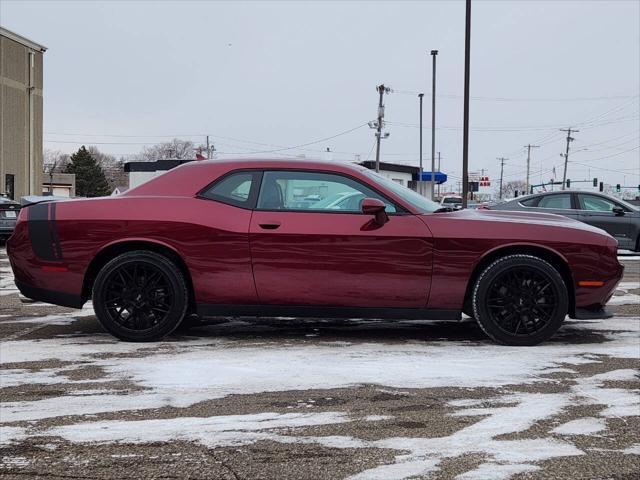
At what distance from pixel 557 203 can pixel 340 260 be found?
10363 millimetres

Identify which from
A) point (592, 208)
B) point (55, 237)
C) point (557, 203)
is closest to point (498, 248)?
point (55, 237)

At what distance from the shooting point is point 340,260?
516 centimetres

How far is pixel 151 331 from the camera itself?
17.2 ft

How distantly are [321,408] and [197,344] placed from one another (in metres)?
1.88

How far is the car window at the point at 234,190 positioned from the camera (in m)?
5.34

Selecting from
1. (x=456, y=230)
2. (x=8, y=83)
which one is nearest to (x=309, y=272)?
(x=456, y=230)

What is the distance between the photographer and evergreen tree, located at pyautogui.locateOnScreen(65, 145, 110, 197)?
92.4m

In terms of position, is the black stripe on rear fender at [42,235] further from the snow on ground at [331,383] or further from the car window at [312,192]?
the car window at [312,192]

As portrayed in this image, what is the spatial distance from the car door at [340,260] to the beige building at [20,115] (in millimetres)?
41548

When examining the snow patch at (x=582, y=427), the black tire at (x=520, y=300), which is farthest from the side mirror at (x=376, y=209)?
the snow patch at (x=582, y=427)

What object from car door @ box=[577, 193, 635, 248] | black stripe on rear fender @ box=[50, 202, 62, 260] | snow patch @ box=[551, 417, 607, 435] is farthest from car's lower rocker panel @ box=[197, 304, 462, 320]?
car door @ box=[577, 193, 635, 248]

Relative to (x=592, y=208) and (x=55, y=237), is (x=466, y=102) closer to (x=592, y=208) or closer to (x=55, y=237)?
(x=592, y=208)

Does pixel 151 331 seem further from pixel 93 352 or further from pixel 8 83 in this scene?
pixel 8 83

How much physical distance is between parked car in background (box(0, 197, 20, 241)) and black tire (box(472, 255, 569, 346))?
14028 mm
